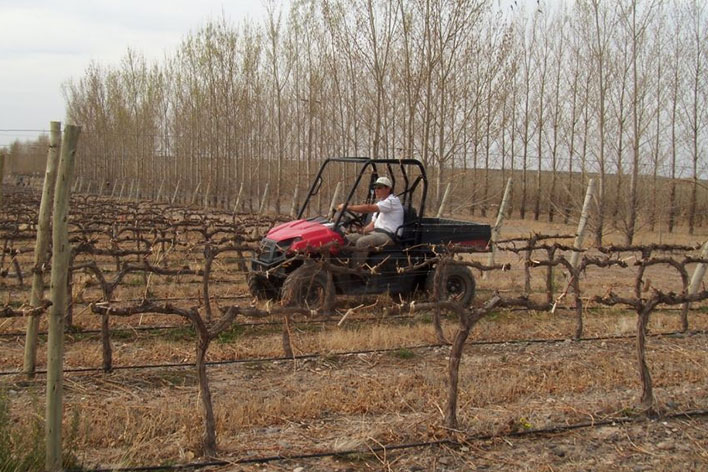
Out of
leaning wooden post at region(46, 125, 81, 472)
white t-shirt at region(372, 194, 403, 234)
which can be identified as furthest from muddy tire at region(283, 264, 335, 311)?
leaning wooden post at region(46, 125, 81, 472)

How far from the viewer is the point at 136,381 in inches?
213

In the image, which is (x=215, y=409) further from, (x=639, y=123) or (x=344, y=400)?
(x=639, y=123)

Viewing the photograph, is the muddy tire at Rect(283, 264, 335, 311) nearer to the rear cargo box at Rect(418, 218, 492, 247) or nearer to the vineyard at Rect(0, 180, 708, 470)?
the vineyard at Rect(0, 180, 708, 470)

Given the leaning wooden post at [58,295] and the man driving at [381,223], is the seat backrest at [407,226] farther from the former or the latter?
the leaning wooden post at [58,295]

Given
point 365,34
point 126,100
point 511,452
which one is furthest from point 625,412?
point 126,100

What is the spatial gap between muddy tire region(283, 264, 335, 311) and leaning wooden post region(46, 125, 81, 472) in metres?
3.91

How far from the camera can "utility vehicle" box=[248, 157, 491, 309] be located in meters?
7.45

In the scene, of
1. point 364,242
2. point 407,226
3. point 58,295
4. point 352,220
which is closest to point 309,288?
point 364,242

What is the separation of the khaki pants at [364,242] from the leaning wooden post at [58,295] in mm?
4399

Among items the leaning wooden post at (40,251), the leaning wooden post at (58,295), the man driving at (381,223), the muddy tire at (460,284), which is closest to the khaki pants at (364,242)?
the man driving at (381,223)

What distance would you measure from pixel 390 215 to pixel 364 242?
1.54ft

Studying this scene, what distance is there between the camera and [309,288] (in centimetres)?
744

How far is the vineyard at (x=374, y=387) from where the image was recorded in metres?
3.96

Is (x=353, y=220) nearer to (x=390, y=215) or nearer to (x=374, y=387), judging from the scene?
(x=390, y=215)
